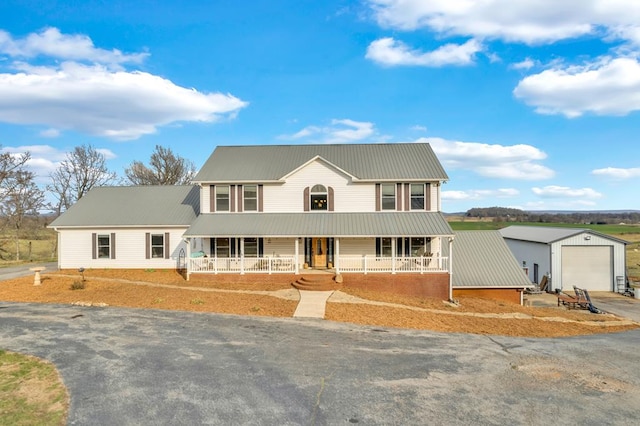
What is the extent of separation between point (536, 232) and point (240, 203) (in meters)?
23.3

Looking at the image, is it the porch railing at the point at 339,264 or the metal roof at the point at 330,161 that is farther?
the metal roof at the point at 330,161

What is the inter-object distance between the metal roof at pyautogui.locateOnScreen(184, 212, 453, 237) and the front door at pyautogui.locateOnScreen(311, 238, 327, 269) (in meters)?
1.43

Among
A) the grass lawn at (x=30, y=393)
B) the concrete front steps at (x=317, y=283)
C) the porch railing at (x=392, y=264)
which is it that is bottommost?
the grass lawn at (x=30, y=393)

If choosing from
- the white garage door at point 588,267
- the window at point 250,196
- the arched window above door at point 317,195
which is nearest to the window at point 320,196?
the arched window above door at point 317,195

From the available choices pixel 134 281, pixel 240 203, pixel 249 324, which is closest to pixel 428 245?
pixel 240 203

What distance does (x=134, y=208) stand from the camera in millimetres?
24234

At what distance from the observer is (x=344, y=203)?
21.8 m

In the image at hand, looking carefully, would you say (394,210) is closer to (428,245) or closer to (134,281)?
(428,245)

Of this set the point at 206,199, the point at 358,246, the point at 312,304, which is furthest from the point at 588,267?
the point at 206,199

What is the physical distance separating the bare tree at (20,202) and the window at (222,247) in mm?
21605

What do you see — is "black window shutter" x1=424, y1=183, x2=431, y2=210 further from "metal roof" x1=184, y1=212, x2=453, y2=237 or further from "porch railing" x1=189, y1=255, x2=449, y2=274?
"porch railing" x1=189, y1=255, x2=449, y2=274

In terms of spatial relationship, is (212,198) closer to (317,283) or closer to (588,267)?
(317,283)

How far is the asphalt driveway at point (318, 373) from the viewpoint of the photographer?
6.38 meters

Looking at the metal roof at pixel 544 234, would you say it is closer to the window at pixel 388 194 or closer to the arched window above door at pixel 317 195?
the window at pixel 388 194
